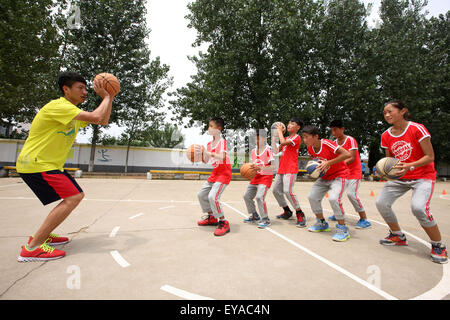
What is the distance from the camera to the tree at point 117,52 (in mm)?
20375

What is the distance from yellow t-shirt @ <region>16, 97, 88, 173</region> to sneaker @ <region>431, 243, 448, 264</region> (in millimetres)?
5105

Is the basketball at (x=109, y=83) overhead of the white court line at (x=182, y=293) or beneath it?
overhead

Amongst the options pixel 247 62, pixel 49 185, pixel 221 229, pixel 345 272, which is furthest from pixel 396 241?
pixel 247 62

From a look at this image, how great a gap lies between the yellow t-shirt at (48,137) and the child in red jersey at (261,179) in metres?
3.25

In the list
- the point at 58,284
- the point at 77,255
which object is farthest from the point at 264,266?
→ the point at 77,255

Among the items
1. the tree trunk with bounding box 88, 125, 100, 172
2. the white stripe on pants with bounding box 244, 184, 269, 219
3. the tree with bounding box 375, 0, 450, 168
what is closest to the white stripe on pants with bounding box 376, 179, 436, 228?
the white stripe on pants with bounding box 244, 184, 269, 219

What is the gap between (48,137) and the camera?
10.5 feet

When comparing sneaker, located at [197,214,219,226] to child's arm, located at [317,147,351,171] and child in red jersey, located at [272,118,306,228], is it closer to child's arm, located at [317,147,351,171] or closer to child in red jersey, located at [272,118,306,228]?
→ child in red jersey, located at [272,118,306,228]

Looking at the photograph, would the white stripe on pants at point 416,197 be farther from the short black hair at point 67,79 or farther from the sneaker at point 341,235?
the short black hair at point 67,79

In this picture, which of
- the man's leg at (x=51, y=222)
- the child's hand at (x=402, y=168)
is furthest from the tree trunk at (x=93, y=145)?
the child's hand at (x=402, y=168)

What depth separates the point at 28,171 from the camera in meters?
3.11
